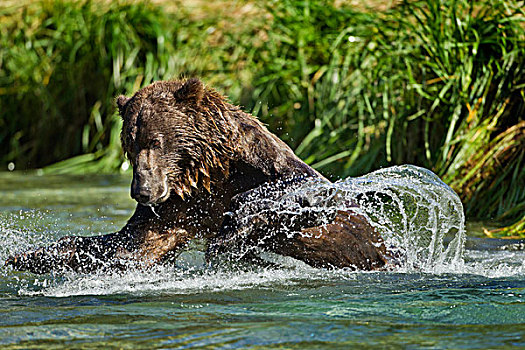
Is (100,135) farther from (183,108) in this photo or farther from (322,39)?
(183,108)

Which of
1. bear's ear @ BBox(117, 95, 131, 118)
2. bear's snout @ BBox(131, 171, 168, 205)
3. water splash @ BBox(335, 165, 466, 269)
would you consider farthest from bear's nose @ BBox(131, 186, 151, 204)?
water splash @ BBox(335, 165, 466, 269)

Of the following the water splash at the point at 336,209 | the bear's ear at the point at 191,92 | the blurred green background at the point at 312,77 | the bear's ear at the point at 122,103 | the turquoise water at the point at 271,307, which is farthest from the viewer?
the blurred green background at the point at 312,77

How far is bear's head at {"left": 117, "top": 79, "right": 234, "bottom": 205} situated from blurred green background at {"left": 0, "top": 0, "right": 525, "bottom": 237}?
2496 millimetres

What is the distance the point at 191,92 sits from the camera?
454 centimetres

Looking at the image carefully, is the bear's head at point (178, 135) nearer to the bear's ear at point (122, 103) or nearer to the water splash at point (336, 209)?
the bear's ear at point (122, 103)

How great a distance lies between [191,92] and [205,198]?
60 cm

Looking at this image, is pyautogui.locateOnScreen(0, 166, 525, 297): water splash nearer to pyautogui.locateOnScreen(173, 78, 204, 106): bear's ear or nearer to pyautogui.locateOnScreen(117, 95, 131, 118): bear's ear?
pyautogui.locateOnScreen(173, 78, 204, 106): bear's ear

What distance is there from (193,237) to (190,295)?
0.73m

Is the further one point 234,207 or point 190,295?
point 234,207

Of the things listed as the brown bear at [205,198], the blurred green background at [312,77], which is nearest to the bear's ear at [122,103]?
the brown bear at [205,198]

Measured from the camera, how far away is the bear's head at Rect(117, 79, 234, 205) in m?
4.47

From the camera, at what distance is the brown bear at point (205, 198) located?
14.5ft

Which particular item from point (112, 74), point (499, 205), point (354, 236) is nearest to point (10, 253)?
point (354, 236)

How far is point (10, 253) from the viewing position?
5094 millimetres
